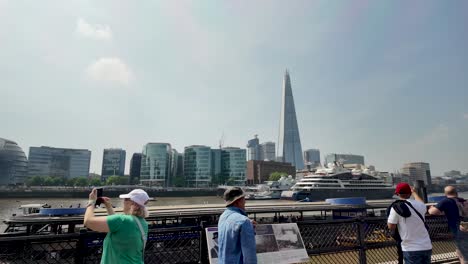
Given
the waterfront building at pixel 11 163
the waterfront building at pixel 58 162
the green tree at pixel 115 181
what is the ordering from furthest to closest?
the waterfront building at pixel 58 162
the green tree at pixel 115 181
the waterfront building at pixel 11 163

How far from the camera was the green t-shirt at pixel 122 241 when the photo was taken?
8.95 feet

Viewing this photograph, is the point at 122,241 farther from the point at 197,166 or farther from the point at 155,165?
the point at 155,165

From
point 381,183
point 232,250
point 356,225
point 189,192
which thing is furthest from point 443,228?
point 189,192

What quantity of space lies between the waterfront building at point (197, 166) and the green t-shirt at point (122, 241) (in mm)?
142660

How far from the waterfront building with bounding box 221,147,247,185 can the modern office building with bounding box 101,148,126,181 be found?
65958 mm

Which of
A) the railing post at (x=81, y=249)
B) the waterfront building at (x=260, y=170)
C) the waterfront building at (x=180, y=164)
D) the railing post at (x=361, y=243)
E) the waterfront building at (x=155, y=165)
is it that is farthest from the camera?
the waterfront building at (x=180, y=164)

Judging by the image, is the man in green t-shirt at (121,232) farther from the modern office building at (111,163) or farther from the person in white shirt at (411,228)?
the modern office building at (111,163)

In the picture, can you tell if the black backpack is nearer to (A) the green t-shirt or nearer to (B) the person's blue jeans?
(B) the person's blue jeans

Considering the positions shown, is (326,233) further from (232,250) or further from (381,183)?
(381,183)

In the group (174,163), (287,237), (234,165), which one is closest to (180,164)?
(174,163)

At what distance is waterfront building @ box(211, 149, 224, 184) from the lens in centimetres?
14650

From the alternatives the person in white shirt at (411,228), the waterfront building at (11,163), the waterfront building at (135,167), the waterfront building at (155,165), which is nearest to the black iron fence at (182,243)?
the person in white shirt at (411,228)

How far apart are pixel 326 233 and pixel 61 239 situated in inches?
195

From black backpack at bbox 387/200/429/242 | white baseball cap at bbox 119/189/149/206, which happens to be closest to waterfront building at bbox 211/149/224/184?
black backpack at bbox 387/200/429/242
